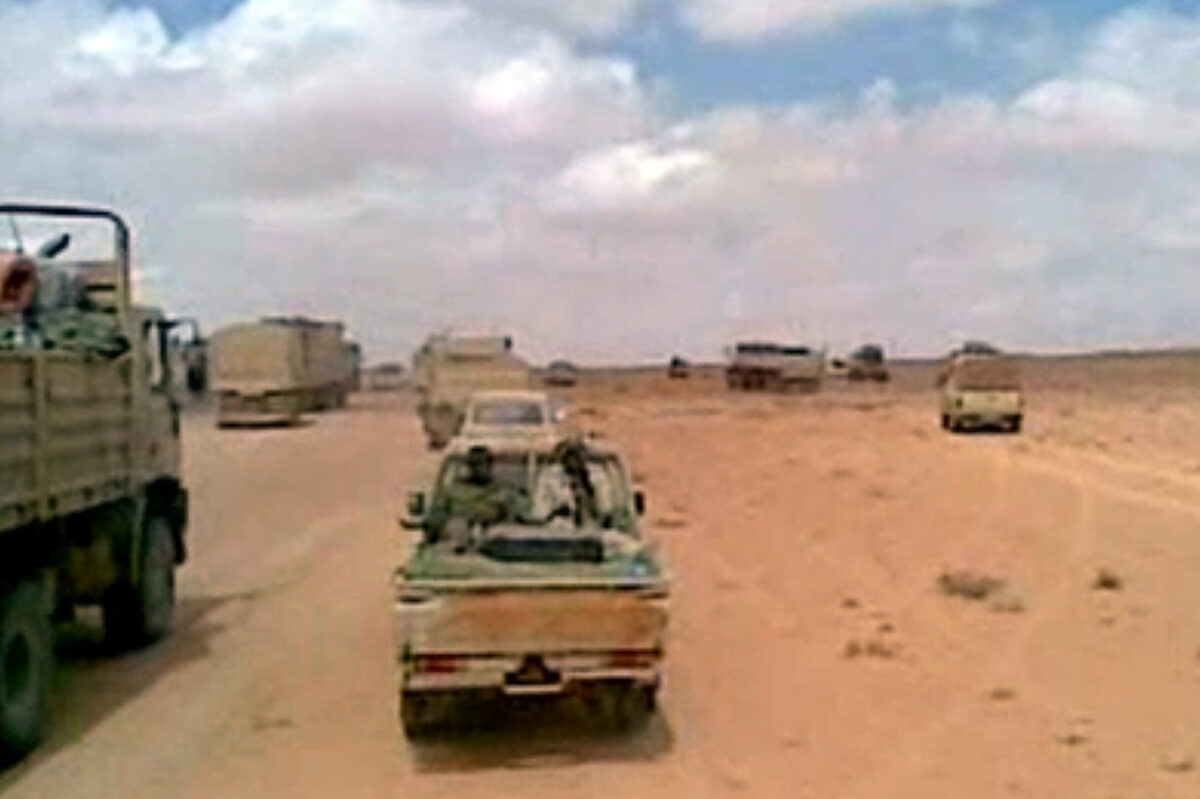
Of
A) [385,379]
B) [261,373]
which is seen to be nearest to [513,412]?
[261,373]

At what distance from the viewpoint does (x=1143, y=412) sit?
228 ft

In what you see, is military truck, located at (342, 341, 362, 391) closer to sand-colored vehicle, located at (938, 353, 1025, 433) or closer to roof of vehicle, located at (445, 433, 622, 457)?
sand-colored vehicle, located at (938, 353, 1025, 433)

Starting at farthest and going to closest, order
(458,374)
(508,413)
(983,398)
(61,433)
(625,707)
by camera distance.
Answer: (983,398) → (458,374) → (508,413) → (61,433) → (625,707)

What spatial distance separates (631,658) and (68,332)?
586 centimetres

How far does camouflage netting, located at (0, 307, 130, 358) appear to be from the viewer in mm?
13320

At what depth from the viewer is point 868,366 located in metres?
128

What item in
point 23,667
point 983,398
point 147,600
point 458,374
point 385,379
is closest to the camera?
point 23,667

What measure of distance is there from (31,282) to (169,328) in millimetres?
2874

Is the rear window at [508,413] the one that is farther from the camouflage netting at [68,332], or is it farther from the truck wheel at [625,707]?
the truck wheel at [625,707]

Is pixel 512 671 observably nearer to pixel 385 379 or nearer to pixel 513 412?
pixel 513 412

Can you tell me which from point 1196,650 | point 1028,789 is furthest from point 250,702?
point 1196,650

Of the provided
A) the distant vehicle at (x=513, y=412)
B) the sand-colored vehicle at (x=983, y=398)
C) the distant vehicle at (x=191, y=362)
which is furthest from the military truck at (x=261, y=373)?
the distant vehicle at (x=191, y=362)

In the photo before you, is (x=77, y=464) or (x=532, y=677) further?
(x=77, y=464)

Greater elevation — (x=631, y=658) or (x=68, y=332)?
(x=68, y=332)
